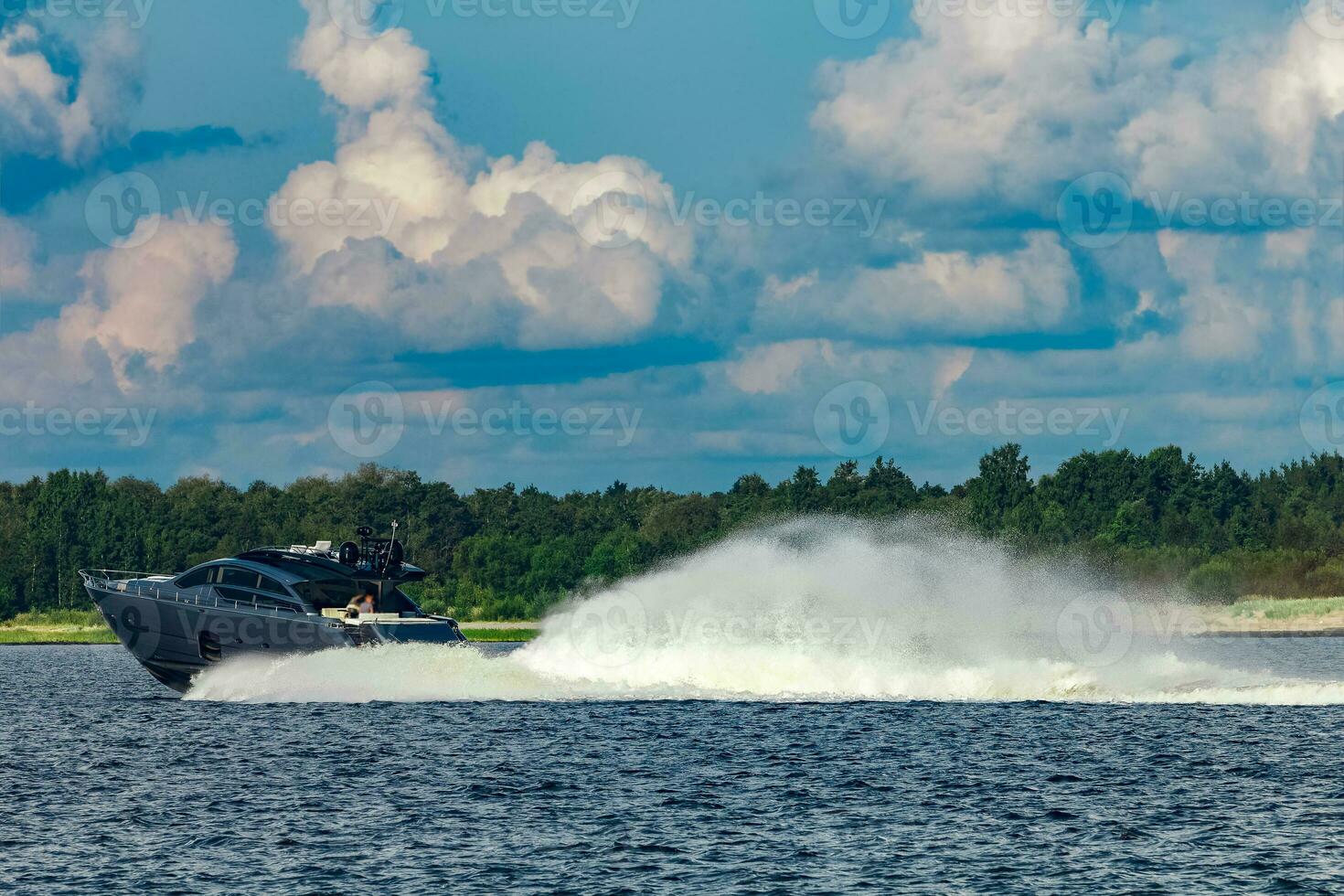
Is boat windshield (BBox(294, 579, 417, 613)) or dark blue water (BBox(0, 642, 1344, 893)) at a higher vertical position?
boat windshield (BBox(294, 579, 417, 613))

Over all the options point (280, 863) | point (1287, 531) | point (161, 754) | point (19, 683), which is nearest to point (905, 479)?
point (1287, 531)

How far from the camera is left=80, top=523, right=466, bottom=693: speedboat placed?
55438 mm

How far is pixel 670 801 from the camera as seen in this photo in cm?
3912

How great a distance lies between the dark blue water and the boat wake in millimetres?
1217

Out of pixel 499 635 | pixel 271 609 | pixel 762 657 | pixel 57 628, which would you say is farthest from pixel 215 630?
pixel 57 628

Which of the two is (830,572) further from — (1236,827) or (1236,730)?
(1236,827)

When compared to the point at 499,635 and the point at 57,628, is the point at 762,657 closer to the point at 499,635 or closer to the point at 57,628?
the point at 499,635

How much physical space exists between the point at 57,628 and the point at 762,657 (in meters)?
116

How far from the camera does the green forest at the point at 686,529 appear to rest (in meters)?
161

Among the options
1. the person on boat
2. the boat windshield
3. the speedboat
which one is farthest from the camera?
the person on boat

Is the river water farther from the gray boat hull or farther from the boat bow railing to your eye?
the boat bow railing

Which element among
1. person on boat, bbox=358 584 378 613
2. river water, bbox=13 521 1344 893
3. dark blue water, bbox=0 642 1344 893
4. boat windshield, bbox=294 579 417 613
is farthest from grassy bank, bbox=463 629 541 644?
person on boat, bbox=358 584 378 613

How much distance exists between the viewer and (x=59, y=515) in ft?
580

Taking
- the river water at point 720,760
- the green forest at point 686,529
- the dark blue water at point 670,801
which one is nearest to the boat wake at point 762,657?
the river water at point 720,760
